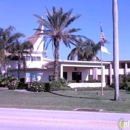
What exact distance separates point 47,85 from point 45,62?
54.6ft

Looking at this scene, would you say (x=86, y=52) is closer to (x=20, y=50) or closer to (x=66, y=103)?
(x=20, y=50)

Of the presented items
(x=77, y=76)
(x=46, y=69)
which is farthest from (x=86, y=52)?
(x=46, y=69)

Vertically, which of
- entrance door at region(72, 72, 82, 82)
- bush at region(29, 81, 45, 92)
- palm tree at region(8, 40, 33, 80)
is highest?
palm tree at region(8, 40, 33, 80)

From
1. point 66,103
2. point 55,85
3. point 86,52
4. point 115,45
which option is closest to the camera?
point 66,103

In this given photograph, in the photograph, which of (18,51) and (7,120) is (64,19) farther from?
(7,120)

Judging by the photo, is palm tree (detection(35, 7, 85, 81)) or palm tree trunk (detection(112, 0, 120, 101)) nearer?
Answer: palm tree trunk (detection(112, 0, 120, 101))

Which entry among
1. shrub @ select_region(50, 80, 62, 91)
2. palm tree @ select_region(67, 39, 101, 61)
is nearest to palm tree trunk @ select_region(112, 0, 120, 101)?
shrub @ select_region(50, 80, 62, 91)

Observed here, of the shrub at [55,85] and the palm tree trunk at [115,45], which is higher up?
the palm tree trunk at [115,45]

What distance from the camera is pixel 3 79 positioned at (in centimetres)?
3719

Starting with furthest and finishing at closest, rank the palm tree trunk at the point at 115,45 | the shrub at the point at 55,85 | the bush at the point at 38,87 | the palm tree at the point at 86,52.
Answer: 1. the palm tree at the point at 86,52
2. the shrub at the point at 55,85
3. the bush at the point at 38,87
4. the palm tree trunk at the point at 115,45

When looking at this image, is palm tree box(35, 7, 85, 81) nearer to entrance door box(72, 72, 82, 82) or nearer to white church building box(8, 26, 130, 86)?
white church building box(8, 26, 130, 86)

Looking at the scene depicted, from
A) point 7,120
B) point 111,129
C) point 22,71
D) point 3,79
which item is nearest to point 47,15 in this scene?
point 3,79

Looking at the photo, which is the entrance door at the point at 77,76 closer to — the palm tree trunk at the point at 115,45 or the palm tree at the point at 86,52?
the palm tree at the point at 86,52

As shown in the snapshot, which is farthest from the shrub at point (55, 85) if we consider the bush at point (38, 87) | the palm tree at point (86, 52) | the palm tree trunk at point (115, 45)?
the palm tree at point (86, 52)
